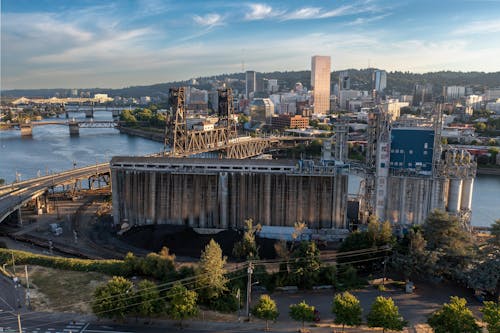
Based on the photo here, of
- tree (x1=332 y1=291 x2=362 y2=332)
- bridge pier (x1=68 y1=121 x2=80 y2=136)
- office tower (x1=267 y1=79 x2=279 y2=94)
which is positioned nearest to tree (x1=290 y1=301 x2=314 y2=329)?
tree (x1=332 y1=291 x2=362 y2=332)

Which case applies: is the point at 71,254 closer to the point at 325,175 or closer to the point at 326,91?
the point at 325,175

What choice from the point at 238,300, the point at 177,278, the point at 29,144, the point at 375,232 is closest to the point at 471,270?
the point at 375,232

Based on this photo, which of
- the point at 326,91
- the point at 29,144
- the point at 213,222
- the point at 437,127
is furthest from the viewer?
the point at 326,91

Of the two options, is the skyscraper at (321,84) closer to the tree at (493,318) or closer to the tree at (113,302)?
the tree at (493,318)

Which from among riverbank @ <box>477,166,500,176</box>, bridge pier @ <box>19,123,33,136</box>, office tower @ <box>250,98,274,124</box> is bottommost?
riverbank @ <box>477,166,500,176</box>

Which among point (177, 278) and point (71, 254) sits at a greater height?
point (177, 278)

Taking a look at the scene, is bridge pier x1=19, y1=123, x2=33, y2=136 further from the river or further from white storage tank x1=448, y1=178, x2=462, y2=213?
white storage tank x1=448, y1=178, x2=462, y2=213
